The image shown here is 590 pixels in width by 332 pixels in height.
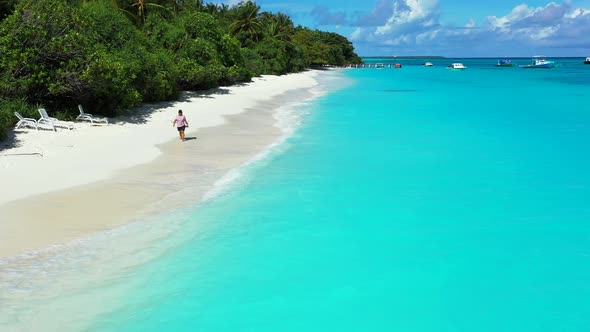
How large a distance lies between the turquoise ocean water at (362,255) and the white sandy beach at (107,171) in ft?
3.71

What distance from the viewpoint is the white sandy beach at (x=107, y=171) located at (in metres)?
10.2

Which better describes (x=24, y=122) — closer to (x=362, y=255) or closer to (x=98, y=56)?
(x=98, y=56)

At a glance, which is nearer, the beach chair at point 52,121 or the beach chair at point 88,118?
the beach chair at point 52,121

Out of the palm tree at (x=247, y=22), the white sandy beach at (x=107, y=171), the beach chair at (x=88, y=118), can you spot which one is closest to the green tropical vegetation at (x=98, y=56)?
the beach chair at (x=88, y=118)

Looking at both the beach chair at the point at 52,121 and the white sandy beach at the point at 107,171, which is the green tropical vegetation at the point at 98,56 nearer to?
the beach chair at the point at 52,121

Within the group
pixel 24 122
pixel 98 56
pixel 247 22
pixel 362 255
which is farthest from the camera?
pixel 247 22

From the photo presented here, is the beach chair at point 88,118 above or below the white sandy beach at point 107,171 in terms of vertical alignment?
above

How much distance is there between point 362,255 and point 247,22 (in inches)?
2527

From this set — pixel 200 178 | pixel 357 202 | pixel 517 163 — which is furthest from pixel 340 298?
pixel 517 163

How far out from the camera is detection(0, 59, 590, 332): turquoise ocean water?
7.67 metres

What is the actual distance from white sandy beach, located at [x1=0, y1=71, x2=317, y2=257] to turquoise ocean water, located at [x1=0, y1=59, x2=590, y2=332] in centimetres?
113

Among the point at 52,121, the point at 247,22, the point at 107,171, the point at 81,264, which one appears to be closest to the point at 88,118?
the point at 52,121

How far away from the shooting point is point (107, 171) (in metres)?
14.1

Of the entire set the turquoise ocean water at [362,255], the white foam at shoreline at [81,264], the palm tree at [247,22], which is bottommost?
the turquoise ocean water at [362,255]
